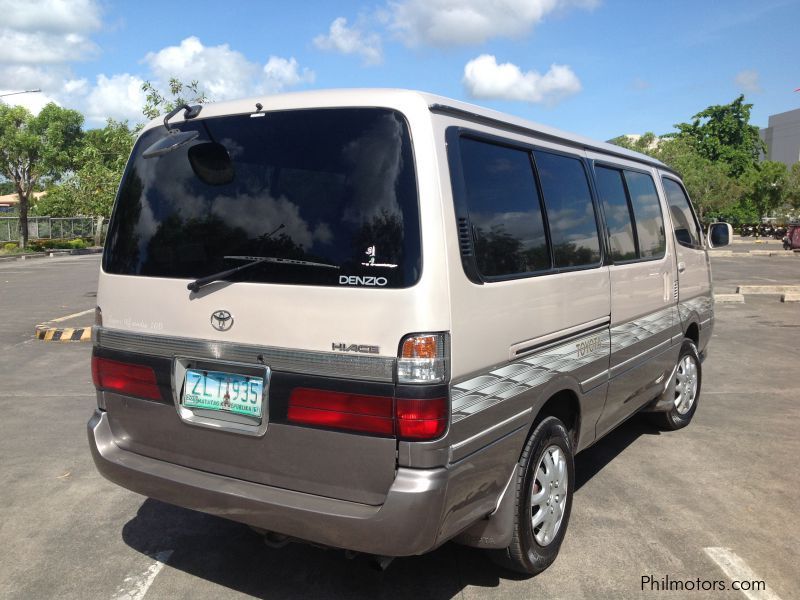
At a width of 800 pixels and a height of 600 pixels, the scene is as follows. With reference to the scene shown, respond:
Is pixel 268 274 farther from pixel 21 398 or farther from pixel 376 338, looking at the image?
pixel 21 398

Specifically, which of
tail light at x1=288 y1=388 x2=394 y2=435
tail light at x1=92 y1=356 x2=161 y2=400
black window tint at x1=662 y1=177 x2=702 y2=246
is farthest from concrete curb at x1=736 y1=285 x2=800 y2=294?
tail light at x1=92 y1=356 x2=161 y2=400

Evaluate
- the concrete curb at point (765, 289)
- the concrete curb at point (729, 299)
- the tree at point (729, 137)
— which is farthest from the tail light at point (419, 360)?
the tree at point (729, 137)

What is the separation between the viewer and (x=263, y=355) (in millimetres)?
2852

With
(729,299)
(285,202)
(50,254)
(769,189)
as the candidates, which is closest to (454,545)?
(285,202)

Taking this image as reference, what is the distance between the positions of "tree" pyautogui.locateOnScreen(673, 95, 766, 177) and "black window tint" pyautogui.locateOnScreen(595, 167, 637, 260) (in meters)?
85.4

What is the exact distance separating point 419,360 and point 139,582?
1926mm

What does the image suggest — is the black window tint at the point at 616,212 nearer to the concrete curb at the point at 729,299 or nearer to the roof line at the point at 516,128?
the roof line at the point at 516,128

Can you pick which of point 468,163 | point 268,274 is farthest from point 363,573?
point 468,163

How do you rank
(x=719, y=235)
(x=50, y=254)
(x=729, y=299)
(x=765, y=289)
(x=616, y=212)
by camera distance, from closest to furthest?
(x=616, y=212) < (x=719, y=235) < (x=729, y=299) < (x=765, y=289) < (x=50, y=254)

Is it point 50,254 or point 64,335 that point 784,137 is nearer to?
point 50,254

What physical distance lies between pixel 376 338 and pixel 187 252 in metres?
1.05

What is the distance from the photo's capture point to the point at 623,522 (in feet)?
13.4
